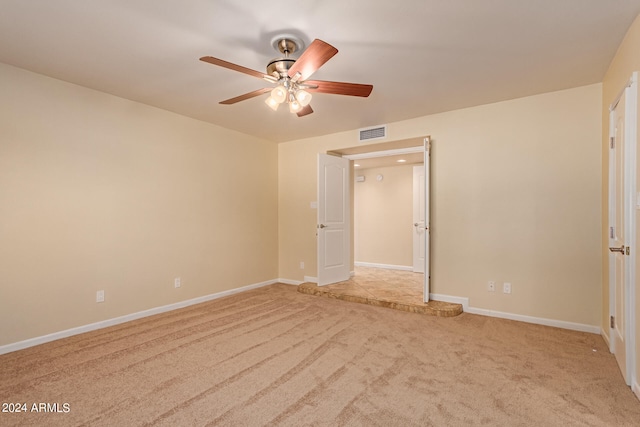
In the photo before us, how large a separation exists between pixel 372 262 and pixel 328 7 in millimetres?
5669

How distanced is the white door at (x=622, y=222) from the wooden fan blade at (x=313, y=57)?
6.88 feet

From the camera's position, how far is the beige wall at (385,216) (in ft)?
21.4

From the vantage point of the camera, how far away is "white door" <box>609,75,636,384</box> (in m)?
2.12

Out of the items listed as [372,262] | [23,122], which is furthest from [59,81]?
[372,262]

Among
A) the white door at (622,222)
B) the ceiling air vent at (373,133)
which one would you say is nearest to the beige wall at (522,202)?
the ceiling air vent at (373,133)

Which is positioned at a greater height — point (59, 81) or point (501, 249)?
point (59, 81)

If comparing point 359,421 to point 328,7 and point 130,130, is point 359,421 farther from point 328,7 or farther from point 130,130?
point 130,130

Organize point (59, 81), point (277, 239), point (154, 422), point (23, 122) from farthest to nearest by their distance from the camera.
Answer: point (277, 239), point (59, 81), point (23, 122), point (154, 422)

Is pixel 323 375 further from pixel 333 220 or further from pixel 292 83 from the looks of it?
pixel 333 220

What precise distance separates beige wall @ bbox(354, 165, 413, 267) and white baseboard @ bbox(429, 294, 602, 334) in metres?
2.47

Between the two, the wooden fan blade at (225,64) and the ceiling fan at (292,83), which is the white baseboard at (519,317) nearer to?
the ceiling fan at (292,83)

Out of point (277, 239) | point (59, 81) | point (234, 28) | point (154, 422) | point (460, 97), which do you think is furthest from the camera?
point (277, 239)

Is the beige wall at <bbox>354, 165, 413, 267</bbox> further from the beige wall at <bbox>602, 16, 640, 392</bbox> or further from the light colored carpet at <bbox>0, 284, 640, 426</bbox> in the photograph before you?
the beige wall at <bbox>602, 16, 640, 392</bbox>

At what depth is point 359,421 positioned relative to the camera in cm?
180
